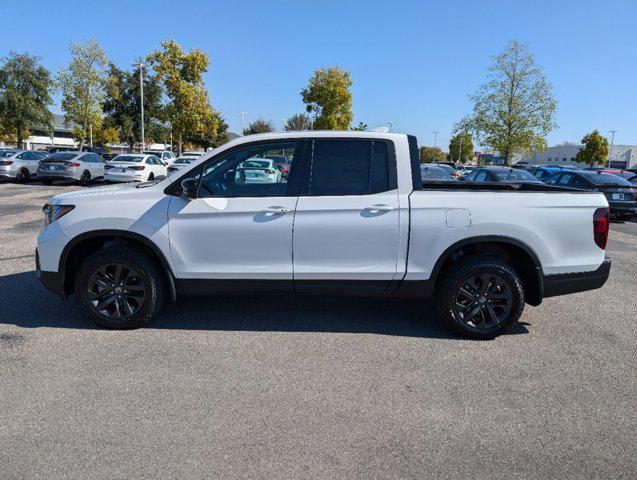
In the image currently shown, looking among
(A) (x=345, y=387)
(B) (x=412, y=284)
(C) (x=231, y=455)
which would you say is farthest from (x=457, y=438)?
(B) (x=412, y=284)

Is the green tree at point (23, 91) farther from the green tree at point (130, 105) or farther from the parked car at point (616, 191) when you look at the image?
the parked car at point (616, 191)

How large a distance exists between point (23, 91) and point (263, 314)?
43927 millimetres

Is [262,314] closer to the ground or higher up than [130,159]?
closer to the ground

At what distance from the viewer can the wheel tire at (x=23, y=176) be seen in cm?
2236

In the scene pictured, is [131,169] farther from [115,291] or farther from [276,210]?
[276,210]

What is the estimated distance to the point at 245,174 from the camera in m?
4.54

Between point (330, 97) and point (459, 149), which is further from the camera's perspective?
point (459, 149)

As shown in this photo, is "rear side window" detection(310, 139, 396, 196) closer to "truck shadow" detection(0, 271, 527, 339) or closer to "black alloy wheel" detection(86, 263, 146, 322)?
"truck shadow" detection(0, 271, 527, 339)

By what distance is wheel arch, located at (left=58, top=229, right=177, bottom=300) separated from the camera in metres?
4.37

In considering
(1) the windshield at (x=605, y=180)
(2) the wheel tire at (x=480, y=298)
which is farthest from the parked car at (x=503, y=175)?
(2) the wheel tire at (x=480, y=298)

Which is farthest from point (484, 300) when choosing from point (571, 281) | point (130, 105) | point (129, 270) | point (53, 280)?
point (130, 105)

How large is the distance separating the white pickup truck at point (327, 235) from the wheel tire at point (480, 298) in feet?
0.03

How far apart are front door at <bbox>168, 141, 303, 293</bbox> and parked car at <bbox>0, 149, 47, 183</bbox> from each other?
2186 cm

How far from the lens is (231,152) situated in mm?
→ 4402
